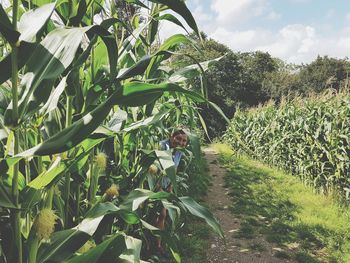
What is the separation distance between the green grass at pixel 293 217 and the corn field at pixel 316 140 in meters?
0.31

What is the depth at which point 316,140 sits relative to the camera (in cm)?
658

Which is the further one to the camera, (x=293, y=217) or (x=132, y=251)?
(x=293, y=217)

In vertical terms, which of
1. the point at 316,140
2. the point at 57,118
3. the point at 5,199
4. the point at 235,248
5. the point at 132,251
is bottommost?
the point at 235,248

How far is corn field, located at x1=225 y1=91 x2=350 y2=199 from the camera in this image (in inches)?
233

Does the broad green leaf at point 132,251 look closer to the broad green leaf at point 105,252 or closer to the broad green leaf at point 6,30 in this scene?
the broad green leaf at point 105,252

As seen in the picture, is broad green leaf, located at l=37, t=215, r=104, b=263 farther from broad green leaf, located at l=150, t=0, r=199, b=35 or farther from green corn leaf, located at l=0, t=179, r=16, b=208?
broad green leaf, located at l=150, t=0, r=199, b=35

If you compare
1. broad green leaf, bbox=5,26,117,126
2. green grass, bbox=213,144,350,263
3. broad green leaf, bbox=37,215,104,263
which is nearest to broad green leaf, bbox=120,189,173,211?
broad green leaf, bbox=37,215,104,263

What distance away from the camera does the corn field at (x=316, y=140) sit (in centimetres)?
591

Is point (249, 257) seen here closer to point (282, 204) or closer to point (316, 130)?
point (282, 204)

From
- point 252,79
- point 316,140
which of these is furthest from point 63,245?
point 252,79

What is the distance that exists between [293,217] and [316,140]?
1805 mm

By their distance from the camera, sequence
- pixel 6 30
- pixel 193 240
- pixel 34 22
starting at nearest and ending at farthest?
pixel 6 30 → pixel 34 22 → pixel 193 240

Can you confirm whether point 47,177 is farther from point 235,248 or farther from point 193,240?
point 235,248

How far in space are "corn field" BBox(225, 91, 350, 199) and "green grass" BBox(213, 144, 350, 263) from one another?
1.03ft
